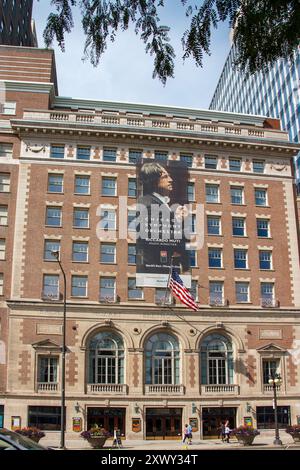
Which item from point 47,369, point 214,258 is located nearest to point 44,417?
point 47,369

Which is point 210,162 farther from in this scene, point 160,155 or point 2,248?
point 2,248

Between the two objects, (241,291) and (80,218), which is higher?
(80,218)

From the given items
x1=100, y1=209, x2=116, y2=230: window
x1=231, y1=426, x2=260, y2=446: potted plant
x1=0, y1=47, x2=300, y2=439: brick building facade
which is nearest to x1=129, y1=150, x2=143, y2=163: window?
x1=0, y1=47, x2=300, y2=439: brick building facade

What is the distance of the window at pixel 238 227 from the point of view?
53.1 meters

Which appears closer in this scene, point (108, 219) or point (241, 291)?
point (241, 291)

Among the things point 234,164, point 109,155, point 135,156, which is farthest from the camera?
point 234,164

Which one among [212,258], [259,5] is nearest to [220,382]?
[212,258]

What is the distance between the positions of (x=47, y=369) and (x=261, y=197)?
85.0 feet

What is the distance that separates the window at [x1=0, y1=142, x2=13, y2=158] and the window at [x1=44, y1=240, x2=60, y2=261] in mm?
9436

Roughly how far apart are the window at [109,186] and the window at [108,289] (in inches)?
327

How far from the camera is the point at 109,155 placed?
53.7 metres

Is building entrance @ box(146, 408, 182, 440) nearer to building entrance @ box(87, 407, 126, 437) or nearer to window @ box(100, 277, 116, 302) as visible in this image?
building entrance @ box(87, 407, 126, 437)
